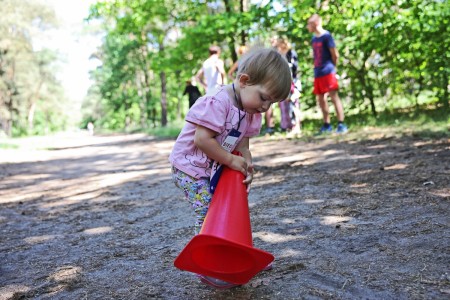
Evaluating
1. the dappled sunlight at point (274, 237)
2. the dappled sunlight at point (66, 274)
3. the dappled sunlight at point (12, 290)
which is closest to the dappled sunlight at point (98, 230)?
the dappled sunlight at point (66, 274)

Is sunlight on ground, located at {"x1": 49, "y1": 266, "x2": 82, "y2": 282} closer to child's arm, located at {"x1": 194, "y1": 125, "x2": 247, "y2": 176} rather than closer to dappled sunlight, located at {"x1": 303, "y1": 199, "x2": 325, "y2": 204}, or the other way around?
child's arm, located at {"x1": 194, "y1": 125, "x2": 247, "y2": 176}

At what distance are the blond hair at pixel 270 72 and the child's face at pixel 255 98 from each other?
0.06ft

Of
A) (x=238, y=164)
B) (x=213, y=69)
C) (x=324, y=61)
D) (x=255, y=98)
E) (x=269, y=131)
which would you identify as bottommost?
(x=269, y=131)

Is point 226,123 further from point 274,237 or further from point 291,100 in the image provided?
point 291,100

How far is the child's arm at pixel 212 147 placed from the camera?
188cm

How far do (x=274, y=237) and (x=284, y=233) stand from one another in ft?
0.27

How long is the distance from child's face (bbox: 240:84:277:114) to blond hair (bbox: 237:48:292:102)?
0.02 metres

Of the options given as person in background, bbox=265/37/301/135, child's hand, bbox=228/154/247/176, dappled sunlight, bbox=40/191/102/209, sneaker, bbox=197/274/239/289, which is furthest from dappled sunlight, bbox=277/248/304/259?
person in background, bbox=265/37/301/135

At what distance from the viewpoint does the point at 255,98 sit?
73.2 inches

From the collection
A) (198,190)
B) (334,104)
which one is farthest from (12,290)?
(334,104)

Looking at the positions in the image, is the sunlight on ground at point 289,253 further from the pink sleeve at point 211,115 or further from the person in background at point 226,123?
the pink sleeve at point 211,115

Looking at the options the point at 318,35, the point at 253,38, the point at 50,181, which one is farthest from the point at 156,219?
the point at 253,38

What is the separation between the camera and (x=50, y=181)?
6.42 metres

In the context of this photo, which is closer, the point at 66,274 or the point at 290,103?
the point at 66,274
